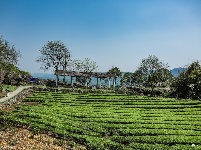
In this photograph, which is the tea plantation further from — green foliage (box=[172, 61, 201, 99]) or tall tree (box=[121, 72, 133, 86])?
tall tree (box=[121, 72, 133, 86])

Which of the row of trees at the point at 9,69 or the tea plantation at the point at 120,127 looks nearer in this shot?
the tea plantation at the point at 120,127

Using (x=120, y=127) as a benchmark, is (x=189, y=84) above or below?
above

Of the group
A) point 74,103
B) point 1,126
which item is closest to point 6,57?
point 74,103

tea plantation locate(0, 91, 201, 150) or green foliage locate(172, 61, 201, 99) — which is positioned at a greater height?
green foliage locate(172, 61, 201, 99)

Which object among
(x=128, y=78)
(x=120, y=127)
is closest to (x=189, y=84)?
(x=120, y=127)

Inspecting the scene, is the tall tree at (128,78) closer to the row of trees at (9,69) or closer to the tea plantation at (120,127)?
the row of trees at (9,69)

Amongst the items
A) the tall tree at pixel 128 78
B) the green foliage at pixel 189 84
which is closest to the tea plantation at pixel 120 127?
the green foliage at pixel 189 84

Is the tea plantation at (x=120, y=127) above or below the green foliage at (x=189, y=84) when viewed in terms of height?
below

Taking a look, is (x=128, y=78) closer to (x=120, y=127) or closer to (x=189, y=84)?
(x=189, y=84)

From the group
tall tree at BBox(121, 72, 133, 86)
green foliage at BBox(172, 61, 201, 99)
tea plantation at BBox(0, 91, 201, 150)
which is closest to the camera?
tea plantation at BBox(0, 91, 201, 150)

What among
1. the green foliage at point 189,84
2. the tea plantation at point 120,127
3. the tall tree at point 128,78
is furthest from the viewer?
the tall tree at point 128,78

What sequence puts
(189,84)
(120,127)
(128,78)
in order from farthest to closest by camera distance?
(128,78) → (189,84) → (120,127)

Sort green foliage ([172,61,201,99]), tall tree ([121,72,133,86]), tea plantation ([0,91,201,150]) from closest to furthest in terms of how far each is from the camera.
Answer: tea plantation ([0,91,201,150]) < green foliage ([172,61,201,99]) < tall tree ([121,72,133,86])

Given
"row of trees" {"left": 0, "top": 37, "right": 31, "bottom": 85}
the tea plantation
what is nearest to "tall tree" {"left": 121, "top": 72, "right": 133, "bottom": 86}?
"row of trees" {"left": 0, "top": 37, "right": 31, "bottom": 85}
